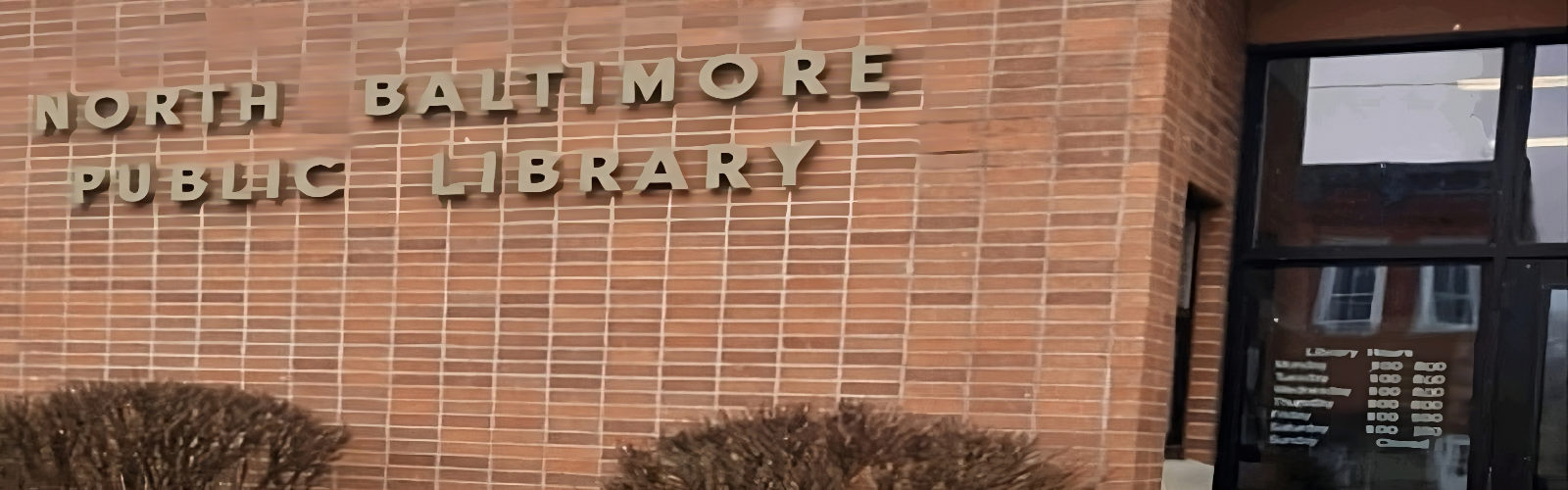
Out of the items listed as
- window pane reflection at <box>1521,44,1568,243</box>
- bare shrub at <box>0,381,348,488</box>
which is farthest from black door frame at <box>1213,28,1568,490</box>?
bare shrub at <box>0,381,348,488</box>

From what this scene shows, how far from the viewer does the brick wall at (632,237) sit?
245 inches

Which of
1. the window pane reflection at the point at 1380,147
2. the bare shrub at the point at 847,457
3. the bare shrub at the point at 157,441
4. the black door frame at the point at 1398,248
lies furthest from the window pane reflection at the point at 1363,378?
the bare shrub at the point at 157,441

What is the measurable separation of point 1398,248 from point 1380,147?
0.51 metres

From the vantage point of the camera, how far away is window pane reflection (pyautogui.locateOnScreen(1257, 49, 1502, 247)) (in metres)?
6.91

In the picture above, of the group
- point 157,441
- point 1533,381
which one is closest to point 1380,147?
point 1533,381

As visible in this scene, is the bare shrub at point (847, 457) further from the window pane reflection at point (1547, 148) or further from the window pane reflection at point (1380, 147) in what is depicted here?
the window pane reflection at point (1547, 148)

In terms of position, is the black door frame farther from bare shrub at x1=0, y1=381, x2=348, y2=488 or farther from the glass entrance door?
bare shrub at x1=0, y1=381, x2=348, y2=488

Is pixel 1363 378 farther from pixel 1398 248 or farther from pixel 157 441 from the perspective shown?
pixel 157 441

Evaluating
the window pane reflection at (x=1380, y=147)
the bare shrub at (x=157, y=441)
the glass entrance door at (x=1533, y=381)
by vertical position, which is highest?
the window pane reflection at (x=1380, y=147)

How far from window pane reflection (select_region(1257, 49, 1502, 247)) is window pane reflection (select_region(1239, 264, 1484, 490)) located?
0.23 meters

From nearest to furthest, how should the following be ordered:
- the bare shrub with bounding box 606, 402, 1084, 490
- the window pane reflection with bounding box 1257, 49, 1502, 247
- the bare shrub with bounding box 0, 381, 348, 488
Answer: the bare shrub with bounding box 606, 402, 1084, 490 → the bare shrub with bounding box 0, 381, 348, 488 → the window pane reflection with bounding box 1257, 49, 1502, 247

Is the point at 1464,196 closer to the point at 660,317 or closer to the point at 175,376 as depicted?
the point at 660,317

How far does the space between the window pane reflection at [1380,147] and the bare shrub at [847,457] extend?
6.99 feet

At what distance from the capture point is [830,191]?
6.57 meters
